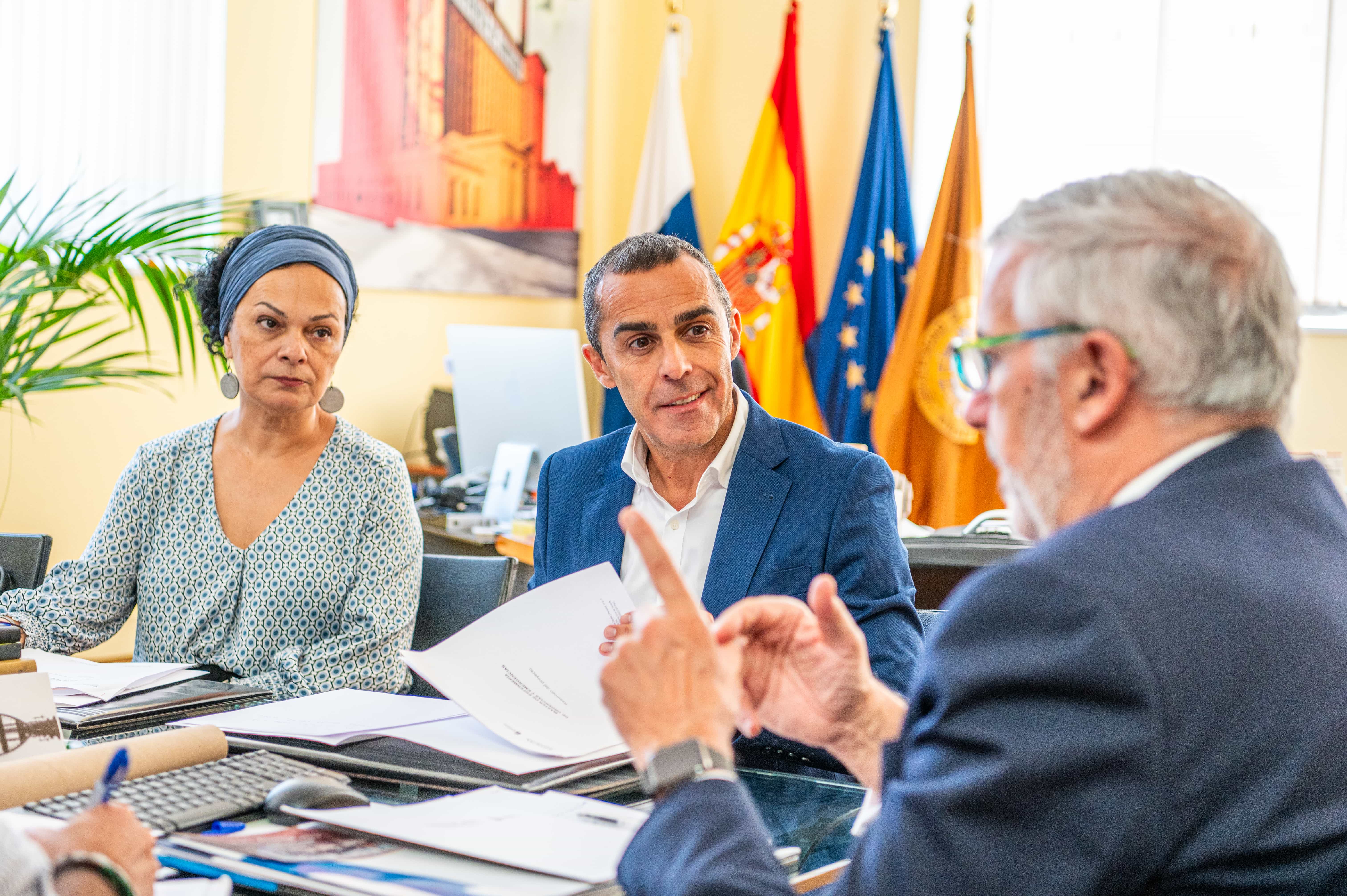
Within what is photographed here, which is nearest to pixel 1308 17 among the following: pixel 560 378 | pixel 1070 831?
pixel 560 378

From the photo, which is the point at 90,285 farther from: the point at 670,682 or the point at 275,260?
the point at 670,682

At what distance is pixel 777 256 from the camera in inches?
192

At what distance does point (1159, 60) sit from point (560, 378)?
2.58 m

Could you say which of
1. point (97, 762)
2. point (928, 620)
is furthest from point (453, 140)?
point (97, 762)

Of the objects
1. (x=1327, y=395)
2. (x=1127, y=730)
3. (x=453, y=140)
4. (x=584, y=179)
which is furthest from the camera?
(x=584, y=179)

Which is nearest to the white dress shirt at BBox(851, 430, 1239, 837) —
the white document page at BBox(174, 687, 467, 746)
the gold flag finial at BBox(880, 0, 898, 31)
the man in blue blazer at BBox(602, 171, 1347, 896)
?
the man in blue blazer at BBox(602, 171, 1347, 896)

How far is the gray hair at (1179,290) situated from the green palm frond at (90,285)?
209 centimetres

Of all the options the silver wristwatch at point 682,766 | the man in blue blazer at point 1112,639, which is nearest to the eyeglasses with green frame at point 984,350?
the man in blue blazer at point 1112,639

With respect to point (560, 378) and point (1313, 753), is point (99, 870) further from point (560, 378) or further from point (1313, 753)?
point (560, 378)

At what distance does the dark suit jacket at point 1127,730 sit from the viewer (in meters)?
0.76

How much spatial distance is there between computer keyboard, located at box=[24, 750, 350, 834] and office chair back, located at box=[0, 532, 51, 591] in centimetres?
132

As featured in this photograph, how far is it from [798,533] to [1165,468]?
97 cm

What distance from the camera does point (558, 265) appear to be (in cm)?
519

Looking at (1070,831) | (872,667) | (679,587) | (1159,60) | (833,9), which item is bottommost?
(872,667)
